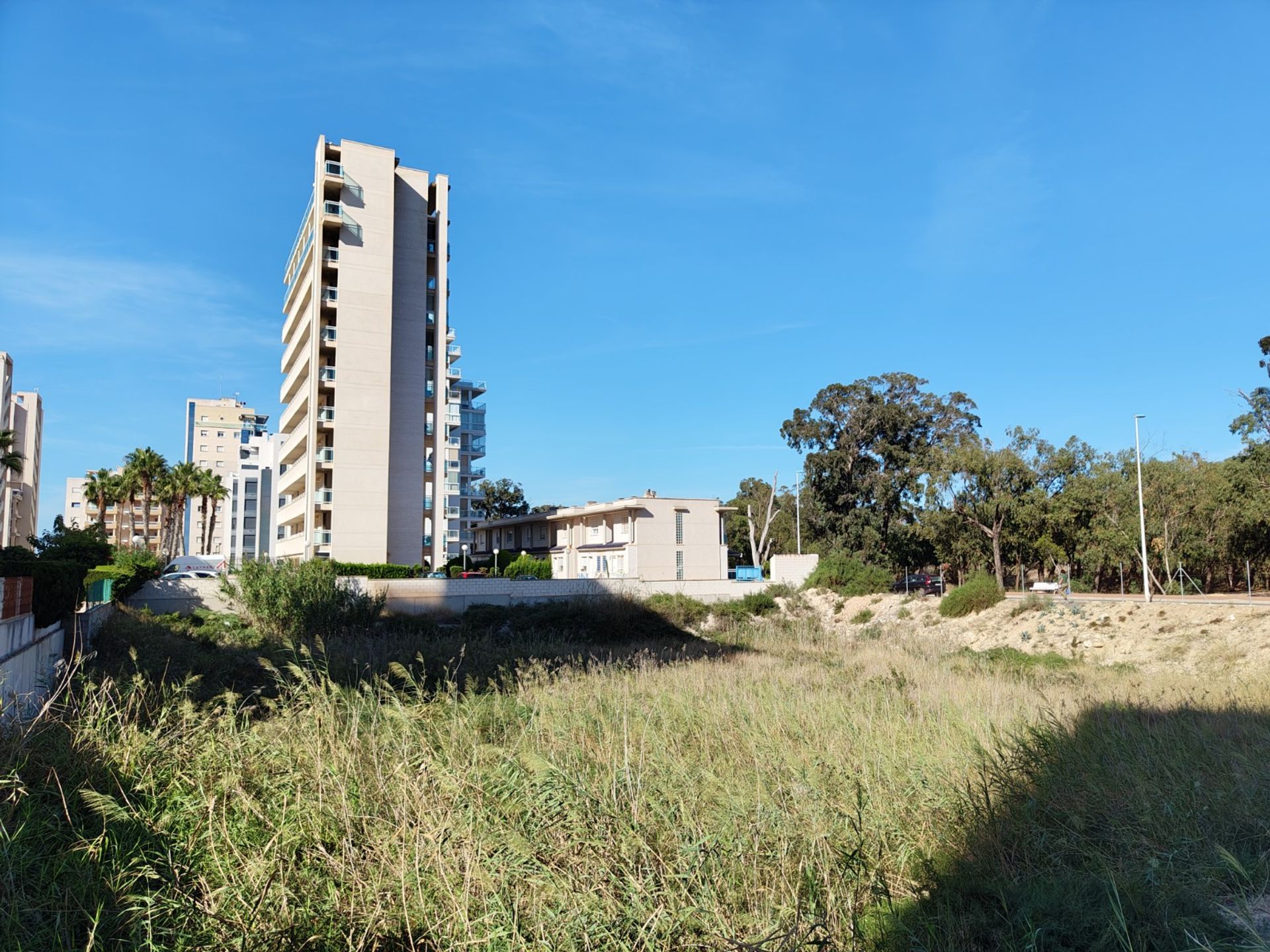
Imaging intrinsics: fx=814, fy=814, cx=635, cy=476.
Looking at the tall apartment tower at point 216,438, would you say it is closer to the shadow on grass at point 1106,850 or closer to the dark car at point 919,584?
the dark car at point 919,584

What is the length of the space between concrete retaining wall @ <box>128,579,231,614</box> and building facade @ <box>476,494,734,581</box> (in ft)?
69.5

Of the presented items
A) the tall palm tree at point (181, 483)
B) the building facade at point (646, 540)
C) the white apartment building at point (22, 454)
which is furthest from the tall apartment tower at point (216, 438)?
the building facade at point (646, 540)

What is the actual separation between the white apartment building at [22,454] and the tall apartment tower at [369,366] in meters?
33.9

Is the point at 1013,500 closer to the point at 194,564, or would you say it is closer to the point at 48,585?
the point at 48,585

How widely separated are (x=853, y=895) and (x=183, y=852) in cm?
486

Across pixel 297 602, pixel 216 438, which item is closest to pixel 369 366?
pixel 297 602

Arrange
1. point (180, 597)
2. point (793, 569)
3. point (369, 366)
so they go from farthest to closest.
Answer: point (793, 569) → point (369, 366) → point (180, 597)

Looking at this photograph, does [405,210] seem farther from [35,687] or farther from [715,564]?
[35,687]

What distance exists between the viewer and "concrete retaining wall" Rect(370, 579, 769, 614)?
36375mm

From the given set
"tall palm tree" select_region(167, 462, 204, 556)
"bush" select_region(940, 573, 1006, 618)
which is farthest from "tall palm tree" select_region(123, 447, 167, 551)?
"bush" select_region(940, 573, 1006, 618)

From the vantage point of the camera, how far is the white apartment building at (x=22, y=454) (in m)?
69.1

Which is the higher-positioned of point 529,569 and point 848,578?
point 529,569

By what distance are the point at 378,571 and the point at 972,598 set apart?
1075 inches

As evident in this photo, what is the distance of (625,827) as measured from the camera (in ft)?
18.2
